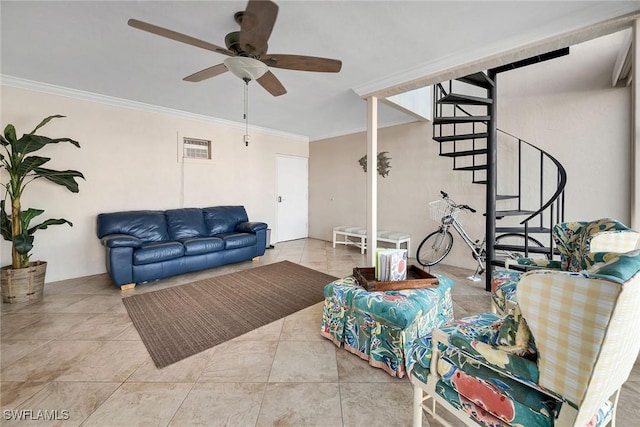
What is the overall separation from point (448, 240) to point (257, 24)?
4046 mm

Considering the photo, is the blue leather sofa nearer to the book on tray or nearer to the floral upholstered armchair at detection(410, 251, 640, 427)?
the book on tray

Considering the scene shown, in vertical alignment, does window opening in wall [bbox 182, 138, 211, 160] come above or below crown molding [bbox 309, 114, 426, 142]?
below

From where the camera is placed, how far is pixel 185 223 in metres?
4.24

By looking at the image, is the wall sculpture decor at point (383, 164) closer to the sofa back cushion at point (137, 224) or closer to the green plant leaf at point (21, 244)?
the sofa back cushion at point (137, 224)

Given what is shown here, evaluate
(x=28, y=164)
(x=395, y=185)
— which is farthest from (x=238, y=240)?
(x=395, y=185)

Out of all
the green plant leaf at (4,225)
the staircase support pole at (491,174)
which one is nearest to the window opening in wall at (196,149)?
the green plant leaf at (4,225)

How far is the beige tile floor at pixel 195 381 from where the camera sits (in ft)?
4.73

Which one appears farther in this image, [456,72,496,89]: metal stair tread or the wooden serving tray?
[456,72,496,89]: metal stair tread

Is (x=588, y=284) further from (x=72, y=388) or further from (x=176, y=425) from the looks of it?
(x=72, y=388)

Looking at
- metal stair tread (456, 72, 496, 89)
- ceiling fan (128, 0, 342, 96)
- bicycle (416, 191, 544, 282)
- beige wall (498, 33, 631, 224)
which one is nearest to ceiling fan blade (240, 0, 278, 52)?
ceiling fan (128, 0, 342, 96)

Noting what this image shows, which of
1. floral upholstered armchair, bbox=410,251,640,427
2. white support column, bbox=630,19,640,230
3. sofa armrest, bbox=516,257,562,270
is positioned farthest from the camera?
sofa armrest, bbox=516,257,562,270

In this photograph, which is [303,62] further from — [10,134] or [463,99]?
[10,134]

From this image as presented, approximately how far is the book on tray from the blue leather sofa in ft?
9.08

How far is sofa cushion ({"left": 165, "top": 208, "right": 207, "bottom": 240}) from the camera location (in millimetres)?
4109
